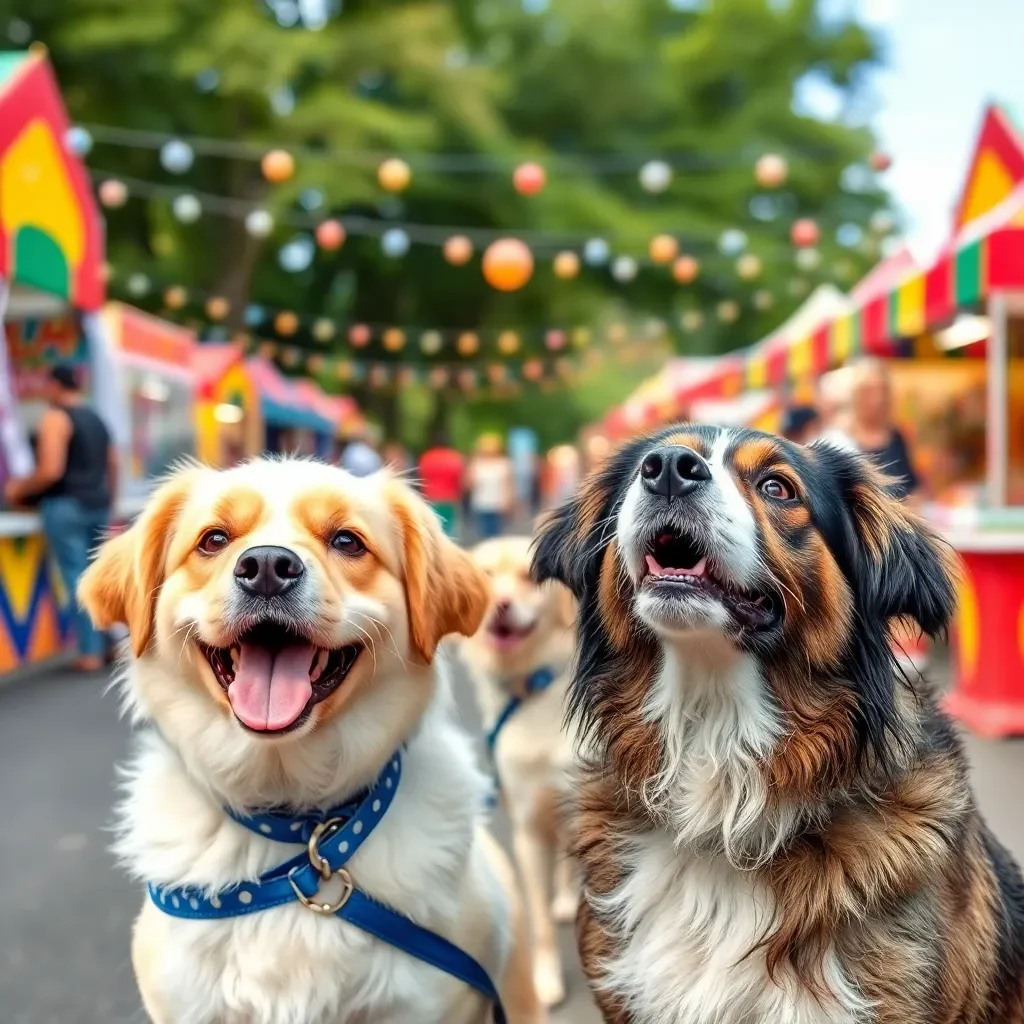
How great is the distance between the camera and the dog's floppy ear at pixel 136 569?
7.15 feet

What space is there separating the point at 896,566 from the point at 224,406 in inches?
556

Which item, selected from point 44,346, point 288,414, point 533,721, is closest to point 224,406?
point 288,414

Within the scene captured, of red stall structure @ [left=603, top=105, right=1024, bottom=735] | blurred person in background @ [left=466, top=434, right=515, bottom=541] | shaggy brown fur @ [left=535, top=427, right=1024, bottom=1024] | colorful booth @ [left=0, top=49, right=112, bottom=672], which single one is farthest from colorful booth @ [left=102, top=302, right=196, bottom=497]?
shaggy brown fur @ [left=535, top=427, right=1024, bottom=1024]

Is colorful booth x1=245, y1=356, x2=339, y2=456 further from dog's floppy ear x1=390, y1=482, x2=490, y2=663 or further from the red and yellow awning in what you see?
dog's floppy ear x1=390, y1=482, x2=490, y2=663

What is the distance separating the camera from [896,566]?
210cm

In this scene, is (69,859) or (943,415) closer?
(69,859)

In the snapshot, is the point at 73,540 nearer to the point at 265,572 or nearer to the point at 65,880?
the point at 65,880

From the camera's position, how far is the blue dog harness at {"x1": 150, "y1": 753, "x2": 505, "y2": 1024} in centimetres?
205

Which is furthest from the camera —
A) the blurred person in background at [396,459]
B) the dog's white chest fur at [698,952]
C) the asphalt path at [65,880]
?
the asphalt path at [65,880]

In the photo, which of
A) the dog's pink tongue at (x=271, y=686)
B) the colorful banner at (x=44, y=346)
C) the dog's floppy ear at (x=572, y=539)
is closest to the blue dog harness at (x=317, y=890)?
the dog's pink tongue at (x=271, y=686)

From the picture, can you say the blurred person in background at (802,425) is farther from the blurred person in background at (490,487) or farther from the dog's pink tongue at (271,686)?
the blurred person in background at (490,487)

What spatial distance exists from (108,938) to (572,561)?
7.77 feet

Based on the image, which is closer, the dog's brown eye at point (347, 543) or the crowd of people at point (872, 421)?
the dog's brown eye at point (347, 543)

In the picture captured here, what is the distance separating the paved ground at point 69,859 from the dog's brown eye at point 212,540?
1.66 metres
